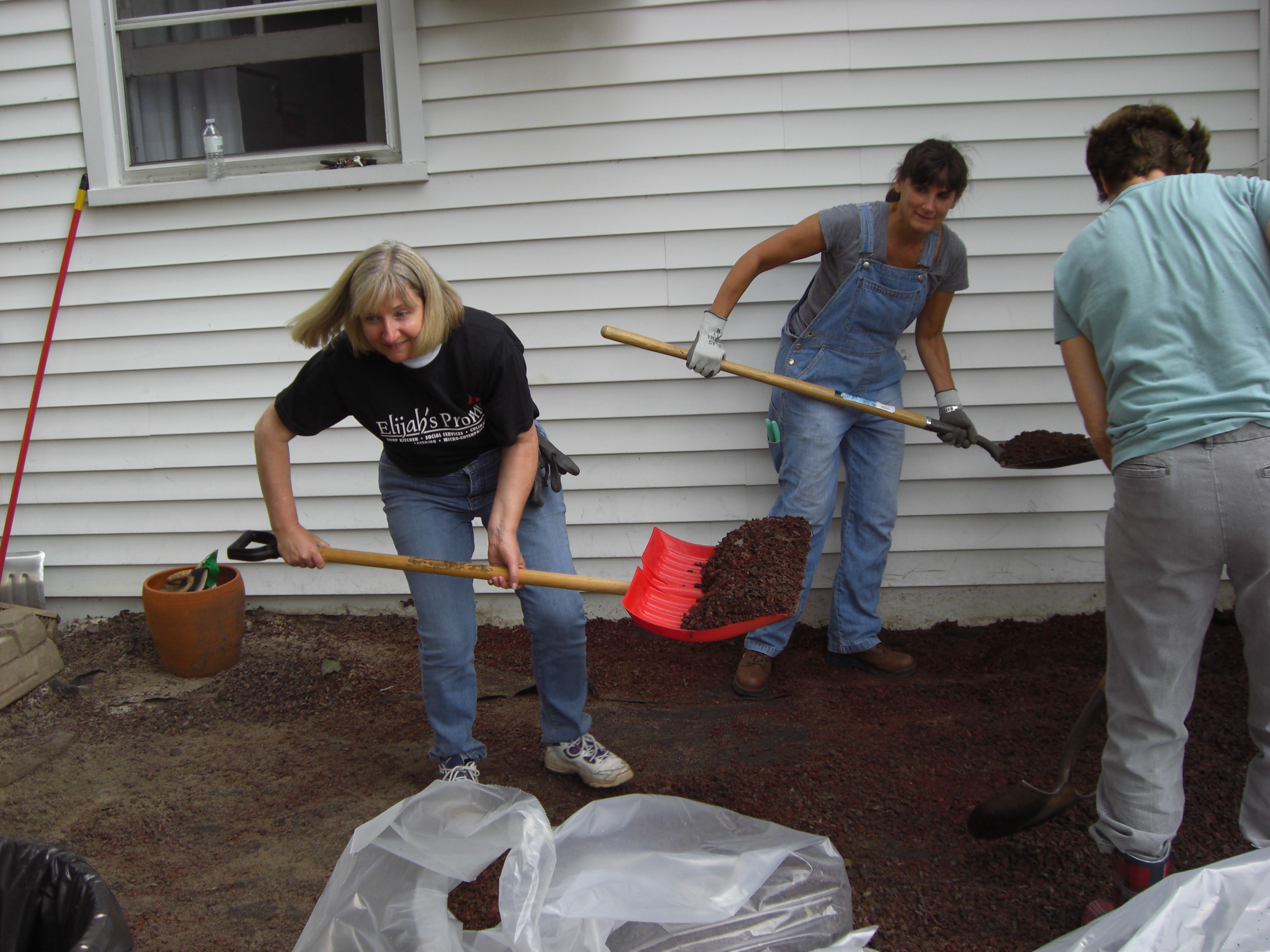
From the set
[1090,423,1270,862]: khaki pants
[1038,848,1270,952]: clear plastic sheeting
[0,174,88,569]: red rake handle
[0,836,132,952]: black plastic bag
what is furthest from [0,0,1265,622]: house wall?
[0,836,132,952]: black plastic bag

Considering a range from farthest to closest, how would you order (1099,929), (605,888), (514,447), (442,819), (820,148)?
(820,148)
(514,447)
(442,819)
(605,888)
(1099,929)

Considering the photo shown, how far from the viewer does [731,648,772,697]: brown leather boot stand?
3.59m

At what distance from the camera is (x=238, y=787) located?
317 centimetres

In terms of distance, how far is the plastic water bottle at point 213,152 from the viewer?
13.3 feet

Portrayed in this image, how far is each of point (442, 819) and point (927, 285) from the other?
8.26ft

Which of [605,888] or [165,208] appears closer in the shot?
[605,888]

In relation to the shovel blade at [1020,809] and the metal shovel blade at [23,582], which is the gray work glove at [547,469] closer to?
the shovel blade at [1020,809]

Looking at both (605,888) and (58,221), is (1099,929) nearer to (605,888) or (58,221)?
(605,888)

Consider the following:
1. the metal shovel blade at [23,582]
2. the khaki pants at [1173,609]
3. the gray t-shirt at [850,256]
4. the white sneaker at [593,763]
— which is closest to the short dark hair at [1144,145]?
the khaki pants at [1173,609]

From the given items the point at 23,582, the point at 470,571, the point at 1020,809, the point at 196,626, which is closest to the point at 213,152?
the point at 196,626

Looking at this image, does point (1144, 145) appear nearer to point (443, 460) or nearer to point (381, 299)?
point (381, 299)

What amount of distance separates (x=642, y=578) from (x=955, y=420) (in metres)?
1.59

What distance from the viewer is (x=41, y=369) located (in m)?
4.17

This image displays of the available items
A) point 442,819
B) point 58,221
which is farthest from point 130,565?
point 442,819
